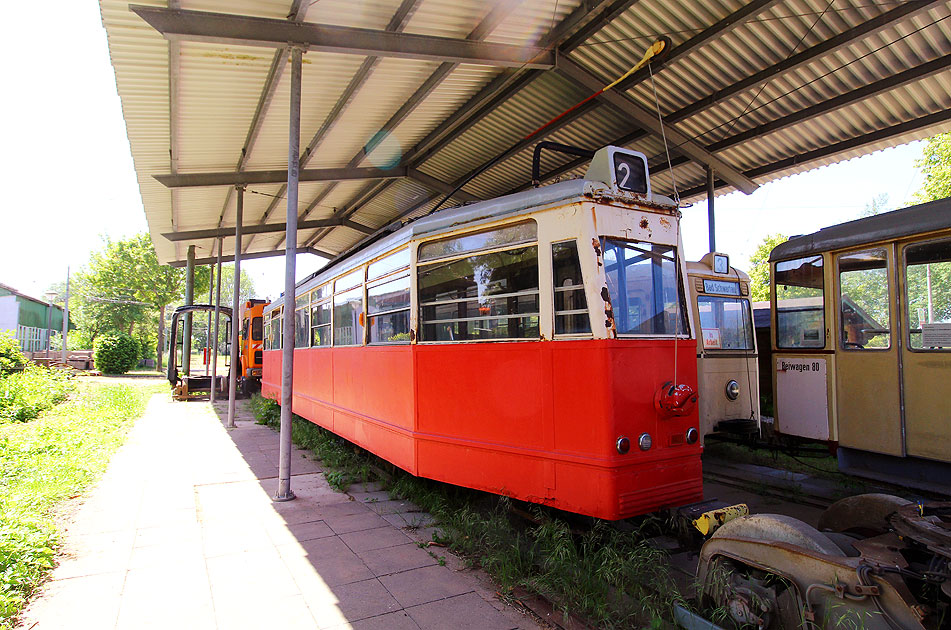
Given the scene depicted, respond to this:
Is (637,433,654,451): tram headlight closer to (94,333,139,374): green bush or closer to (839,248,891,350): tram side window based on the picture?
(839,248,891,350): tram side window

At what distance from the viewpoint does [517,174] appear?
1142 cm

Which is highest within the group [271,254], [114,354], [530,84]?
[530,84]

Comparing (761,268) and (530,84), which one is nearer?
(530,84)

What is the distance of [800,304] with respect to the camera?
6465mm

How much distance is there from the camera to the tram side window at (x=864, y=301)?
217 inches

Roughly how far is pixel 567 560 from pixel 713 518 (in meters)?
1.05

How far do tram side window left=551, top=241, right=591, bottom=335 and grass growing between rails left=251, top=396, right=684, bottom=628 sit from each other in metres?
1.55

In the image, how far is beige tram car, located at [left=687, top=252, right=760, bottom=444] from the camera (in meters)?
7.69

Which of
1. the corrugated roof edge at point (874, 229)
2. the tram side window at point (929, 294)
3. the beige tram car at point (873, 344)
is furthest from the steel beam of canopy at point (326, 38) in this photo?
the tram side window at point (929, 294)

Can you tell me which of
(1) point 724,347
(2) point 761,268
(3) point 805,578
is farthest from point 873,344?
(2) point 761,268

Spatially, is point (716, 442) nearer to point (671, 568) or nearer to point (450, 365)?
point (671, 568)

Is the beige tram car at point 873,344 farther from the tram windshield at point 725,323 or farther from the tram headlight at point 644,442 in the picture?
the tram headlight at point 644,442

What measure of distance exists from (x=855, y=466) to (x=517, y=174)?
25.7 ft

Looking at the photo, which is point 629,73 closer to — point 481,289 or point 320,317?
point 481,289
